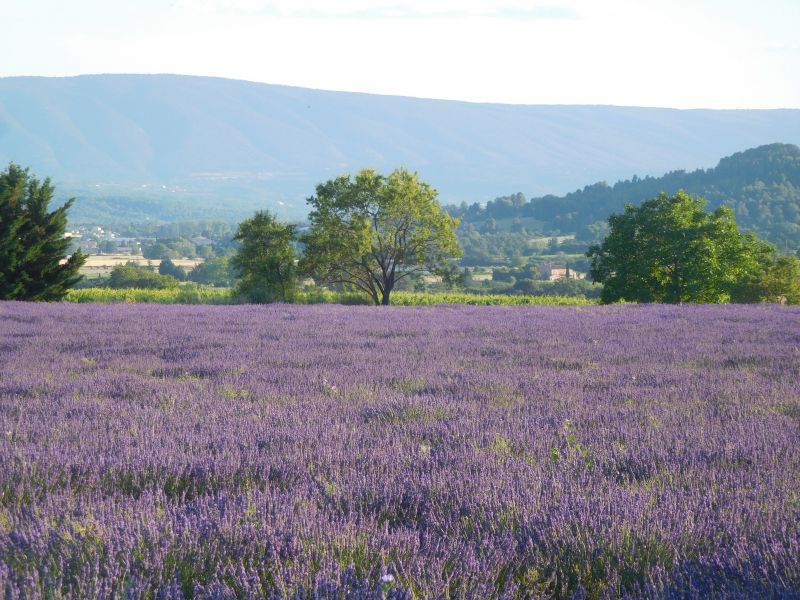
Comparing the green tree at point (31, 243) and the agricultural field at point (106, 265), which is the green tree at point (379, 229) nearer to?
the green tree at point (31, 243)

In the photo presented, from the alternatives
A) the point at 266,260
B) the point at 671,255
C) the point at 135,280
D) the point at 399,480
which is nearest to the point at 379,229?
the point at 266,260

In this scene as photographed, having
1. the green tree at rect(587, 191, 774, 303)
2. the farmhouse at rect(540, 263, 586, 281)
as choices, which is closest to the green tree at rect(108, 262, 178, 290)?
the green tree at rect(587, 191, 774, 303)

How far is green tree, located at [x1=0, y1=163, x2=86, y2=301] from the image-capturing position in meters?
31.2

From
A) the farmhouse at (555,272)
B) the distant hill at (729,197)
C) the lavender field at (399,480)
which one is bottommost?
the lavender field at (399,480)

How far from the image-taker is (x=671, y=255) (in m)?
38.9

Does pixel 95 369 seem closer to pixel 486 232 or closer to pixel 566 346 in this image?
pixel 566 346

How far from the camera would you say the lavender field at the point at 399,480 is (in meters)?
2.45

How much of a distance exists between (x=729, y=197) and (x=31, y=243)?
136065 mm

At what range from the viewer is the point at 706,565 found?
8.14 feet

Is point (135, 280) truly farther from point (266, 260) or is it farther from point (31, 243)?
point (31, 243)

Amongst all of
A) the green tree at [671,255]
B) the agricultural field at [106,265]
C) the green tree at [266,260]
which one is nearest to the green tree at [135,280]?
the agricultural field at [106,265]

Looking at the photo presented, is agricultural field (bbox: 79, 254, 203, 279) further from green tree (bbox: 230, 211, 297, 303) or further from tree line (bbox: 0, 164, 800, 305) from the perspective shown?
tree line (bbox: 0, 164, 800, 305)

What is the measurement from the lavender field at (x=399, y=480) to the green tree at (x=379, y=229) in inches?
1147

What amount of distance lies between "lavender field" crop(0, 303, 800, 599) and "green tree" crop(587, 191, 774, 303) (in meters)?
32.1
